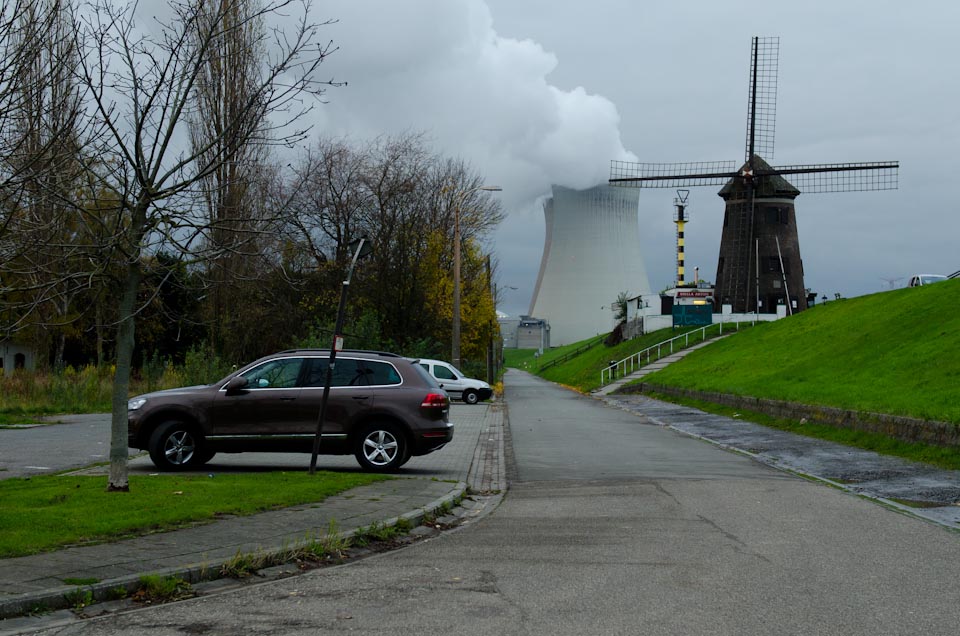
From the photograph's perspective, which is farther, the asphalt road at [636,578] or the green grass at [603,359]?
the green grass at [603,359]

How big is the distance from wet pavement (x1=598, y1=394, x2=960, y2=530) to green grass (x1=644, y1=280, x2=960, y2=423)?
1453 mm

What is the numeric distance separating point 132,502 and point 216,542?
6.69 ft

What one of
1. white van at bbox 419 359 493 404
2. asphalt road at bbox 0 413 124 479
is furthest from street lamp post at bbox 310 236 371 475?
white van at bbox 419 359 493 404

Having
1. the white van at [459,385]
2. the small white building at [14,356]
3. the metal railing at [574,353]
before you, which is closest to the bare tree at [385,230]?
the white van at [459,385]

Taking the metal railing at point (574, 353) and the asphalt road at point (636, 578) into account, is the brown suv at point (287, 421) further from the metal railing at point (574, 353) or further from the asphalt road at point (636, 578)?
the metal railing at point (574, 353)

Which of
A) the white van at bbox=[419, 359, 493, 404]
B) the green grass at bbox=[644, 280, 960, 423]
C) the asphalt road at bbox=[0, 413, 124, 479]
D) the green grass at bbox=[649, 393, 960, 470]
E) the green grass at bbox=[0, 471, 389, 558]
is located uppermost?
the green grass at bbox=[644, 280, 960, 423]

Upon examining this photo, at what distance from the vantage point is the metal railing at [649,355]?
2218 inches

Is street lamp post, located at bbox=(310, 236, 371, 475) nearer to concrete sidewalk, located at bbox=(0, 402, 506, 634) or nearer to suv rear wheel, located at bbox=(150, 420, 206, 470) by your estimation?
concrete sidewalk, located at bbox=(0, 402, 506, 634)

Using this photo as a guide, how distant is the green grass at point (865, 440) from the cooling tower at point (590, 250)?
176 ft

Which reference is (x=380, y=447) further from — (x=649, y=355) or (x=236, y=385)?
(x=649, y=355)

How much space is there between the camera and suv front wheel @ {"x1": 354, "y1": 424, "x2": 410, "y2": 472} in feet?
47.1

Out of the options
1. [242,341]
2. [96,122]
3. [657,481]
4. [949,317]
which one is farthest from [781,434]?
[242,341]

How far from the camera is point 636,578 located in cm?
719

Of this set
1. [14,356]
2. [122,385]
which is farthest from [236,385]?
[14,356]
